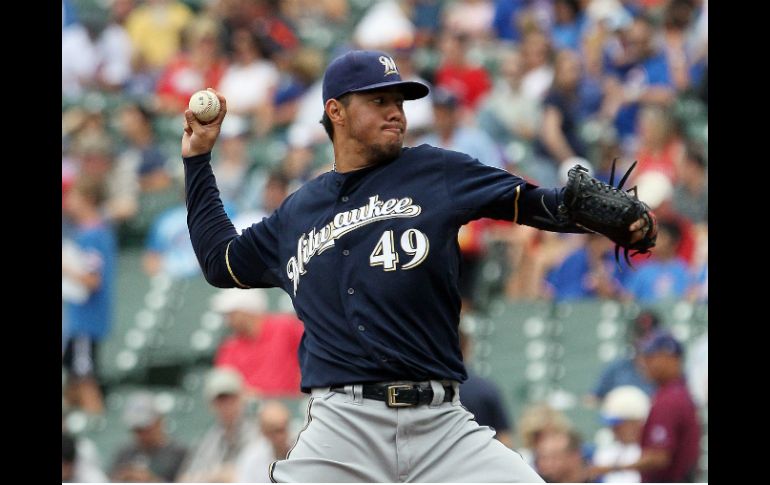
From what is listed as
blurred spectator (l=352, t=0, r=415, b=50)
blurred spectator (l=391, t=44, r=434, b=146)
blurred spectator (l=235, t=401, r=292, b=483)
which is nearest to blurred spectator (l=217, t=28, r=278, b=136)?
blurred spectator (l=352, t=0, r=415, b=50)

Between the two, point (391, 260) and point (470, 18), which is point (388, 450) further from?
point (470, 18)

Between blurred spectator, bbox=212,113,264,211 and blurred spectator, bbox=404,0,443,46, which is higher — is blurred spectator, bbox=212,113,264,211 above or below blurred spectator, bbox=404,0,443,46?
below

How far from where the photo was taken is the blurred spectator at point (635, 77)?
10.5 m

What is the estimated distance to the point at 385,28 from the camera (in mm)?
12766

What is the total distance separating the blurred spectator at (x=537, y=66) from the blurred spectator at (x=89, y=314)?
132 inches

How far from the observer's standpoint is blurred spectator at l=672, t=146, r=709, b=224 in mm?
9258

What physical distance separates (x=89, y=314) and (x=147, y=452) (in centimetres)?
196

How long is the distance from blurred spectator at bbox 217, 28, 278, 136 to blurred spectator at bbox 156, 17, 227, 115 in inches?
5.6

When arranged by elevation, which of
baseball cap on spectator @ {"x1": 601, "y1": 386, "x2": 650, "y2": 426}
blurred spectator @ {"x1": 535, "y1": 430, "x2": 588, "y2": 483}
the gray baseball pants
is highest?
the gray baseball pants

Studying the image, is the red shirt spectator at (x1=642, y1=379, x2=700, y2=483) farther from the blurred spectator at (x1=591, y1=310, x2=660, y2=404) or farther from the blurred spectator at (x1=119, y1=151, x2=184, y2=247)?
the blurred spectator at (x1=119, y1=151, x2=184, y2=247)

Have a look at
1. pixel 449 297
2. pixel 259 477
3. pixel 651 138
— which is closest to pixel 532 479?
pixel 449 297

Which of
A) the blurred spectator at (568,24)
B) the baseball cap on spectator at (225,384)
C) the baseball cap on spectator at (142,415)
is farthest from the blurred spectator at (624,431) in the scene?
the blurred spectator at (568,24)

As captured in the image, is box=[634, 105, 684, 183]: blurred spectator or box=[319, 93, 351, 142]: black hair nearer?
box=[319, 93, 351, 142]: black hair

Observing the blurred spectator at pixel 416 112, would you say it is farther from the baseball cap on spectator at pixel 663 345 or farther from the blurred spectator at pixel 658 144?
the baseball cap on spectator at pixel 663 345
